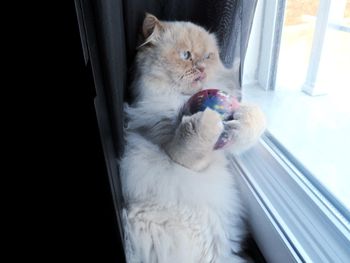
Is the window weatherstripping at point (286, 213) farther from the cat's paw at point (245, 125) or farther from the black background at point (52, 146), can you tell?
the black background at point (52, 146)

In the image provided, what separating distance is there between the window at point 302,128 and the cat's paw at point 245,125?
0.13m

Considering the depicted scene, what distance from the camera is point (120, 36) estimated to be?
654mm

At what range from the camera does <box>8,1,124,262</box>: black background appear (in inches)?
12.9

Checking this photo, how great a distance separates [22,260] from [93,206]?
0.60 feet

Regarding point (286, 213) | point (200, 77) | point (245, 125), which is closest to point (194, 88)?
point (200, 77)

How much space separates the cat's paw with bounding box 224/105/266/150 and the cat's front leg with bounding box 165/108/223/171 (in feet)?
0.27

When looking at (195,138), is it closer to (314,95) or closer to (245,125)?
(245,125)

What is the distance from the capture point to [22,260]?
1.70 ft

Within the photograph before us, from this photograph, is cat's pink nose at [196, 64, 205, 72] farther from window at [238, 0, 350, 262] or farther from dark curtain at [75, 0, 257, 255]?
window at [238, 0, 350, 262]

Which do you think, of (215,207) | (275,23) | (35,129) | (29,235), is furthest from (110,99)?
(275,23)

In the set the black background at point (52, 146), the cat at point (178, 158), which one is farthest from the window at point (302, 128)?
the black background at point (52, 146)

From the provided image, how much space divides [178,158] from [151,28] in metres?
0.36

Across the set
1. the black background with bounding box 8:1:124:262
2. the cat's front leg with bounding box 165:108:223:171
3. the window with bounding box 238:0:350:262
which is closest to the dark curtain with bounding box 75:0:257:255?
the black background with bounding box 8:1:124:262

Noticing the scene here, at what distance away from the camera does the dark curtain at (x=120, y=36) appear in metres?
0.42
